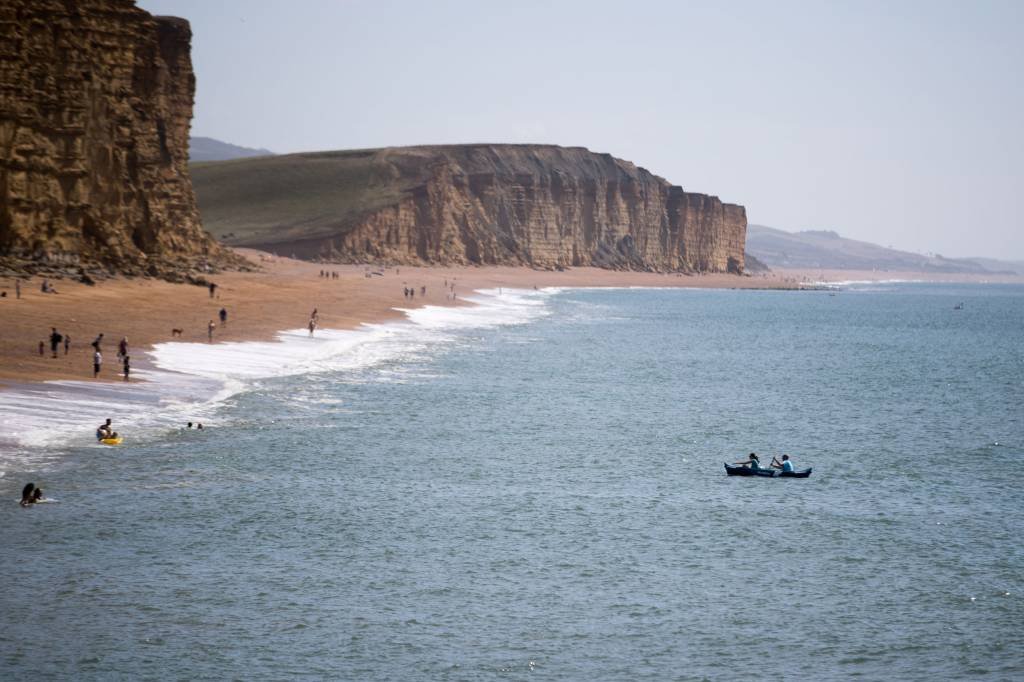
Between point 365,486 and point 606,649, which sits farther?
point 365,486

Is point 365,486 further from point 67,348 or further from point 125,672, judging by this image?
point 67,348

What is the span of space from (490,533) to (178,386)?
806 inches

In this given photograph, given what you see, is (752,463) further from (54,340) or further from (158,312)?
(158,312)

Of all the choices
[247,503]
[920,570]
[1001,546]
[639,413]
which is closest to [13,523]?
[247,503]

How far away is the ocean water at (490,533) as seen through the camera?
1930 centimetres

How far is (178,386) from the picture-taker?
42.9m

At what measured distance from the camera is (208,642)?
19.0 m

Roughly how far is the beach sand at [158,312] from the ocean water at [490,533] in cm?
290

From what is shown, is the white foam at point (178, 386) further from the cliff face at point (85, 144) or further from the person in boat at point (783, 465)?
the person in boat at point (783, 465)

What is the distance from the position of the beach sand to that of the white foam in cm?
143

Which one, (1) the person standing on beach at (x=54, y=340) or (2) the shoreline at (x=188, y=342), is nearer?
(2) the shoreline at (x=188, y=342)

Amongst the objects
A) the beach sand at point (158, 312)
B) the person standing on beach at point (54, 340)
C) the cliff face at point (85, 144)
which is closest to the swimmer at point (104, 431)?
the beach sand at point (158, 312)

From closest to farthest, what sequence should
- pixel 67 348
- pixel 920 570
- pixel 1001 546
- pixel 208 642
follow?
pixel 208 642, pixel 920 570, pixel 1001 546, pixel 67 348

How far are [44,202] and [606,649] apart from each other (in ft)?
191
